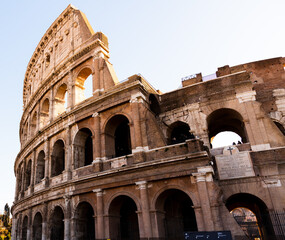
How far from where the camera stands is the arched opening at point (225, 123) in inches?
511

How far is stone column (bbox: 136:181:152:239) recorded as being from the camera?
33.3 ft

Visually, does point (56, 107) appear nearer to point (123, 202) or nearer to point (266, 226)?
point (123, 202)

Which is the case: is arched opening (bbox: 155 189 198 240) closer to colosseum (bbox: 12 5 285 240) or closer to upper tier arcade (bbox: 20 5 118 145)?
colosseum (bbox: 12 5 285 240)

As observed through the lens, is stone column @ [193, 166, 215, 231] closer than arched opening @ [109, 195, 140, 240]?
Yes

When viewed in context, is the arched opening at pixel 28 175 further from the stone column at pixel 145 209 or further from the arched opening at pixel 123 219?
the stone column at pixel 145 209

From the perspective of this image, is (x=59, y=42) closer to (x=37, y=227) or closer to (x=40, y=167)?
(x=40, y=167)

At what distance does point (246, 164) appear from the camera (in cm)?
1127

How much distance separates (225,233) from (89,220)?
895 centimetres

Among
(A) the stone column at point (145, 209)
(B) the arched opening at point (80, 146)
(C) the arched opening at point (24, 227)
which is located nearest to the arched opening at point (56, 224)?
(B) the arched opening at point (80, 146)

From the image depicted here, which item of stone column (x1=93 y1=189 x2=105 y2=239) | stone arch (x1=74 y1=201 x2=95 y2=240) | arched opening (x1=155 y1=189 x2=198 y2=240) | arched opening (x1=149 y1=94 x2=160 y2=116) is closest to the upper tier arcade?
arched opening (x1=149 y1=94 x2=160 y2=116)

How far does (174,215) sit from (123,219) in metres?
2.90

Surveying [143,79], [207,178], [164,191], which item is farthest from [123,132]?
[207,178]

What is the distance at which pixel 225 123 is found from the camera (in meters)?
15.4

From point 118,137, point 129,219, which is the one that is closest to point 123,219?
point 129,219
